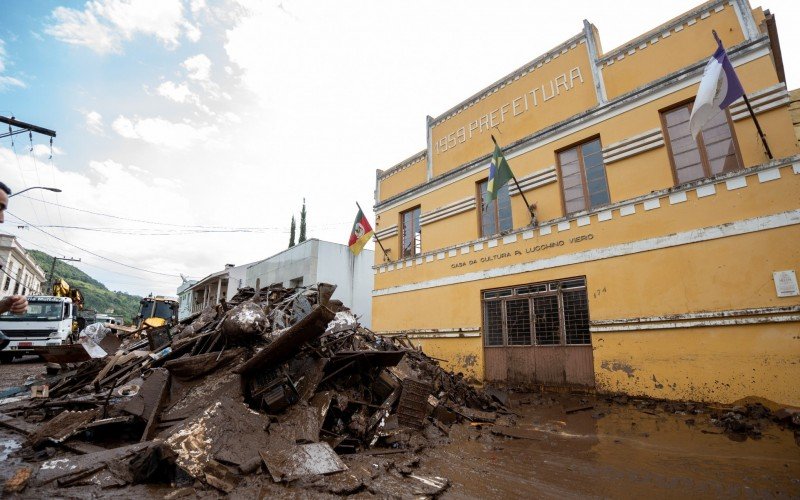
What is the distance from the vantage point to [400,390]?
20.9ft

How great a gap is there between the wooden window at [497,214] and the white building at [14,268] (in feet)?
144

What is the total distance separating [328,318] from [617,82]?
10388 mm

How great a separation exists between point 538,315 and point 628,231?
3.16m

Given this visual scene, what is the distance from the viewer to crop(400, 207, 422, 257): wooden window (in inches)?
582

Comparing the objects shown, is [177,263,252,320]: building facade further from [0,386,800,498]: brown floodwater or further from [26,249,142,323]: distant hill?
[26,249,142,323]: distant hill

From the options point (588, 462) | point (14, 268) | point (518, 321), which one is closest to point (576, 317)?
point (518, 321)

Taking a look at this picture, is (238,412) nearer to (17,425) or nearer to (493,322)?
(17,425)

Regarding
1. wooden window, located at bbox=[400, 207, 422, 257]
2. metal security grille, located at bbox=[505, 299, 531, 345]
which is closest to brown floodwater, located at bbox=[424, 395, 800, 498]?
metal security grille, located at bbox=[505, 299, 531, 345]

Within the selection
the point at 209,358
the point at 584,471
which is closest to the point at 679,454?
the point at 584,471

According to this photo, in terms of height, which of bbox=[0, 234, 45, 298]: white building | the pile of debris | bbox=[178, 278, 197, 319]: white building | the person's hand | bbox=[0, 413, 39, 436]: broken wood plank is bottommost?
bbox=[0, 413, 39, 436]: broken wood plank

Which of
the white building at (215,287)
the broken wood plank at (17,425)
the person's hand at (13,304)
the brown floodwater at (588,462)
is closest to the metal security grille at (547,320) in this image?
the brown floodwater at (588,462)

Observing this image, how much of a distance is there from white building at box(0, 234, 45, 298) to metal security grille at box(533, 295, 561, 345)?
45.5 meters

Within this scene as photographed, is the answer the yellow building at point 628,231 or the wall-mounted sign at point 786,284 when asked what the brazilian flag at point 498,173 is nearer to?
the yellow building at point 628,231

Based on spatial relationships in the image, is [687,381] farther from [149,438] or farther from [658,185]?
[149,438]
